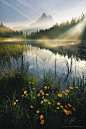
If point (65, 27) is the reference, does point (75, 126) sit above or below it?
below

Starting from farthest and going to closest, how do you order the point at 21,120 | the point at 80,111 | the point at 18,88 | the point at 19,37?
the point at 19,37, the point at 18,88, the point at 80,111, the point at 21,120

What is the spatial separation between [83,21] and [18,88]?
117 metres

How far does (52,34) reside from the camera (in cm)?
13175

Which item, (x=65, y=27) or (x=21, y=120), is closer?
(x=21, y=120)

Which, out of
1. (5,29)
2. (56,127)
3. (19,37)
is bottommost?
(56,127)

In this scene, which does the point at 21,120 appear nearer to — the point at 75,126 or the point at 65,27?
the point at 75,126

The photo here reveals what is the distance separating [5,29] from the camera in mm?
146625

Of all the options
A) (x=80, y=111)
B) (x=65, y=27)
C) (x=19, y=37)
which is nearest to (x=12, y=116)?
(x=80, y=111)

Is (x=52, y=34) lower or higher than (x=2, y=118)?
higher

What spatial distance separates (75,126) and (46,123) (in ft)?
2.52

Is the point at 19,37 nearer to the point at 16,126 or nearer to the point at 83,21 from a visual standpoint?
the point at 83,21

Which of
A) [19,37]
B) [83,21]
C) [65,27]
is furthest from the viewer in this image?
[19,37]

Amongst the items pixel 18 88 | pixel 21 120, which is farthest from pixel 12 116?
pixel 18 88

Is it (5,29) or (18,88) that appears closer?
(18,88)
